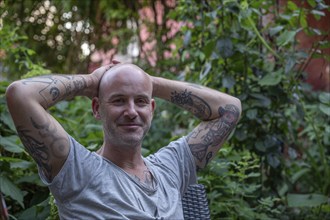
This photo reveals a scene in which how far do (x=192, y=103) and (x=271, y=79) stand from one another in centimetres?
117

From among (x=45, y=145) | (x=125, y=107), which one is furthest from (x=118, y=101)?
(x=45, y=145)

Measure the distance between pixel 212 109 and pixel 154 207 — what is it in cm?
51

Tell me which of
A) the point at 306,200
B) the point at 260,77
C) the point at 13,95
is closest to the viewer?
the point at 13,95

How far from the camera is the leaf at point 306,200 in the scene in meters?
3.19

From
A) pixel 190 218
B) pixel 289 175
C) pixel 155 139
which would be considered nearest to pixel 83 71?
pixel 155 139

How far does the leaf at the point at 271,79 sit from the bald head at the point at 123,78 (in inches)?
56.8

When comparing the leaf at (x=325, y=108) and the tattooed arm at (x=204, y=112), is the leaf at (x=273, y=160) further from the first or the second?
the tattooed arm at (x=204, y=112)

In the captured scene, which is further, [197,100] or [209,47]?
[209,47]

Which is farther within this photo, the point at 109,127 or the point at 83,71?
the point at 83,71

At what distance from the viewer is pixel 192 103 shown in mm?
2268

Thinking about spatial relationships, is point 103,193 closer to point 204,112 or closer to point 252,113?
point 204,112

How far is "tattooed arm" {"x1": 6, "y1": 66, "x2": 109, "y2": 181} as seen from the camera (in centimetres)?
173

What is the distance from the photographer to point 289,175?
3.80 m

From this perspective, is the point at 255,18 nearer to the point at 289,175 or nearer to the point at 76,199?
the point at 289,175
